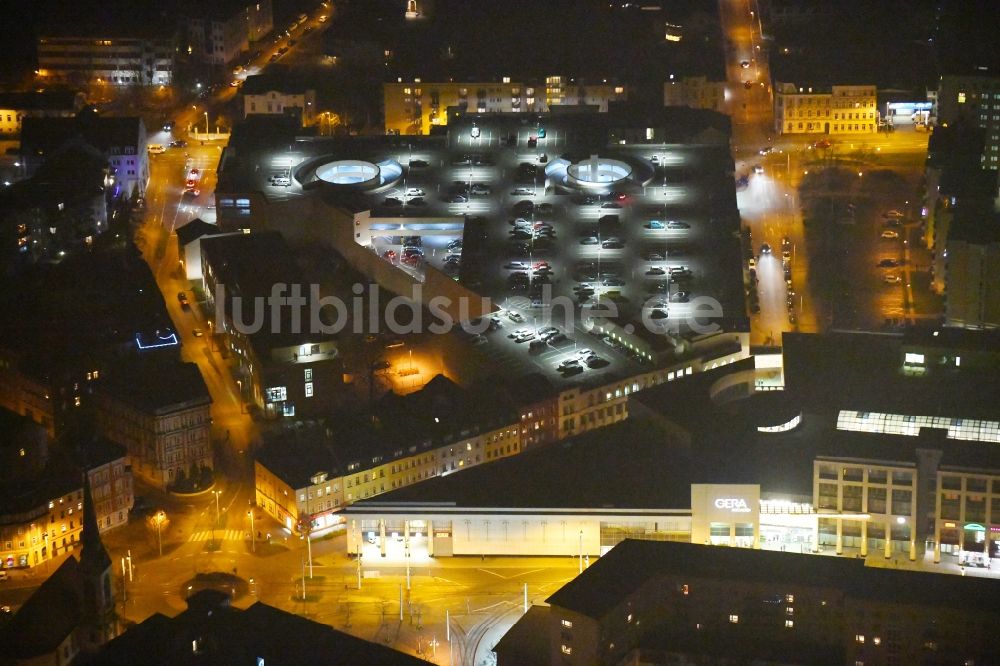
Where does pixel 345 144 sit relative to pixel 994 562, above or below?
above

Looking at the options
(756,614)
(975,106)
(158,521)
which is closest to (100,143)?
(158,521)

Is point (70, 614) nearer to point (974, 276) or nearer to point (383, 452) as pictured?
point (383, 452)

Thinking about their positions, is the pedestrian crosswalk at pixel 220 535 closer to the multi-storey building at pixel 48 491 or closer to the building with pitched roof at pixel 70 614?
the multi-storey building at pixel 48 491

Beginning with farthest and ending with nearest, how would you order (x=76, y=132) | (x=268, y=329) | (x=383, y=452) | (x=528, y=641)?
(x=76, y=132)
(x=268, y=329)
(x=383, y=452)
(x=528, y=641)

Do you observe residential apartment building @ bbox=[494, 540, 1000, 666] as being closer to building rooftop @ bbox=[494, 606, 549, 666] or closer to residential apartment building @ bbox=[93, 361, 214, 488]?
building rooftop @ bbox=[494, 606, 549, 666]

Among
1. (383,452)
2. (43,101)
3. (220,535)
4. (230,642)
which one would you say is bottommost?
(220,535)

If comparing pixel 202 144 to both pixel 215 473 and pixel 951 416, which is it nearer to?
pixel 215 473

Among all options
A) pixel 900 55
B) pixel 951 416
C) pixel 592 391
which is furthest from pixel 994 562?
pixel 900 55

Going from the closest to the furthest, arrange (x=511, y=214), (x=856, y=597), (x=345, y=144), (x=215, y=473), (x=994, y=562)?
1. (x=856, y=597)
2. (x=994, y=562)
3. (x=215, y=473)
4. (x=511, y=214)
5. (x=345, y=144)
